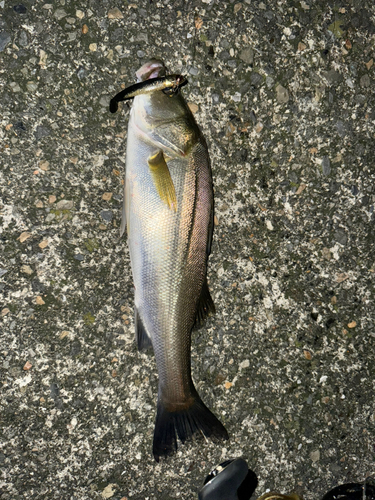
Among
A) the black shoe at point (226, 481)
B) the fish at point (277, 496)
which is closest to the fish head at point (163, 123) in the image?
the black shoe at point (226, 481)

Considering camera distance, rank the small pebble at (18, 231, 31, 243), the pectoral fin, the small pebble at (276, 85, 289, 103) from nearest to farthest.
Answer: the pectoral fin → the small pebble at (18, 231, 31, 243) → the small pebble at (276, 85, 289, 103)

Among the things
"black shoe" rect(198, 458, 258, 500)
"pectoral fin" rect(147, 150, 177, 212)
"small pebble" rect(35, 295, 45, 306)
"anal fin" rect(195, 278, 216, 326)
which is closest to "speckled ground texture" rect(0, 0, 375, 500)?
"small pebble" rect(35, 295, 45, 306)

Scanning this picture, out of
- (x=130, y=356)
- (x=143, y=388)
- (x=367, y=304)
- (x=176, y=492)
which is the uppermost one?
(x=130, y=356)

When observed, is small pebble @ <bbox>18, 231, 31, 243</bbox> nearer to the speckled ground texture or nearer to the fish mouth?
the speckled ground texture

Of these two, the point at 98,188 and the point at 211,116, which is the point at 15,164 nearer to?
the point at 98,188

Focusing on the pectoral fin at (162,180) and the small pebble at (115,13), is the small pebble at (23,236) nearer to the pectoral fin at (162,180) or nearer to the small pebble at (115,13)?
the pectoral fin at (162,180)

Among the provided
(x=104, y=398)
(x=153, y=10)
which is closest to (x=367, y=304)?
(x=104, y=398)
